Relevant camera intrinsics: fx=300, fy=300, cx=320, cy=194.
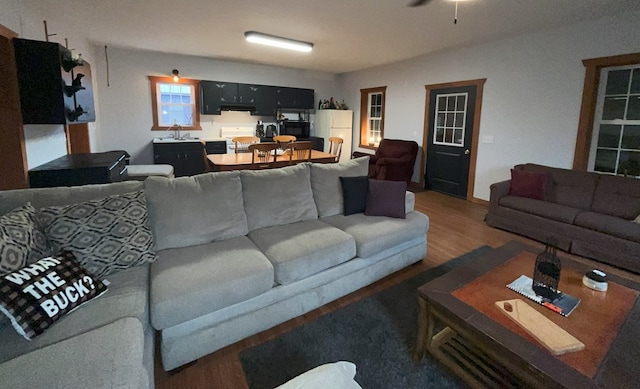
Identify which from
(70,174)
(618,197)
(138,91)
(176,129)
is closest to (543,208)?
(618,197)

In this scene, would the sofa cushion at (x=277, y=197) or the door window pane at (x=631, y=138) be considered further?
the door window pane at (x=631, y=138)

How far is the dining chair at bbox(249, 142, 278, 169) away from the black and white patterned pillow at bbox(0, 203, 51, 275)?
8.04 feet

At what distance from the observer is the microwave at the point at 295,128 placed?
7.38 m

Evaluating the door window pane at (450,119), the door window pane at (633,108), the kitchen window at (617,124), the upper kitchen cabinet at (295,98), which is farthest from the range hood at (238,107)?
the door window pane at (633,108)

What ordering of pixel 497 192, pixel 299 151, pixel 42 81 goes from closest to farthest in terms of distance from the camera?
1. pixel 42 81
2. pixel 497 192
3. pixel 299 151

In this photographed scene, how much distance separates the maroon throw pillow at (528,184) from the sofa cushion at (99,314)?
4.22 meters

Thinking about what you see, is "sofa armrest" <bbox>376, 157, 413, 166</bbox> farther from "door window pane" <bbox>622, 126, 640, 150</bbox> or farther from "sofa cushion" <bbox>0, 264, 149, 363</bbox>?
"sofa cushion" <bbox>0, 264, 149, 363</bbox>

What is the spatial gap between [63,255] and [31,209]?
0.35 metres

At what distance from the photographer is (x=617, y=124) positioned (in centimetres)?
370

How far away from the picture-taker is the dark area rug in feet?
5.28

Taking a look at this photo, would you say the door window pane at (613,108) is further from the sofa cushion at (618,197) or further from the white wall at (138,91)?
the white wall at (138,91)

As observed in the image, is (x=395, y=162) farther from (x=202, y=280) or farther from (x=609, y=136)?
(x=202, y=280)

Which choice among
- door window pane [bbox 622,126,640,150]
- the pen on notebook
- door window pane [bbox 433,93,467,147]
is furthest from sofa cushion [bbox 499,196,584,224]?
the pen on notebook

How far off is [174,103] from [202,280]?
5804 millimetres
